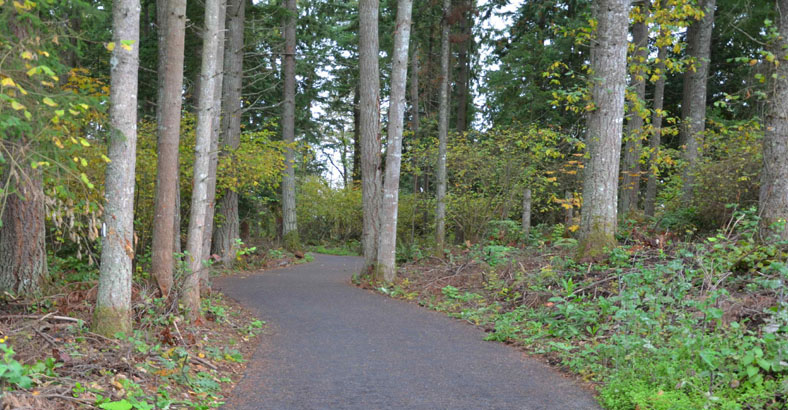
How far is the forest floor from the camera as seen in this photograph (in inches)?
173

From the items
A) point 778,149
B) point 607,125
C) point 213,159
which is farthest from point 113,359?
point 778,149

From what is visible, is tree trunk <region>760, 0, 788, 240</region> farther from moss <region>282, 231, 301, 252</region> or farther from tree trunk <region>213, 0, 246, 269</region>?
moss <region>282, 231, 301, 252</region>

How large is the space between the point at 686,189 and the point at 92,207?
41.2 ft

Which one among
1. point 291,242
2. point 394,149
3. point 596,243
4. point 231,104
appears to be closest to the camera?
point 596,243

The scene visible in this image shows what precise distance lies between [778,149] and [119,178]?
29.1 feet

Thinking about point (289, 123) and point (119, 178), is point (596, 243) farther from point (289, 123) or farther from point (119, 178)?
point (289, 123)

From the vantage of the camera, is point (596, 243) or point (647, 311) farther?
point (596, 243)

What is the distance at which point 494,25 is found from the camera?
25.2 meters

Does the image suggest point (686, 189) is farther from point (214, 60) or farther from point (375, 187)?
point (214, 60)

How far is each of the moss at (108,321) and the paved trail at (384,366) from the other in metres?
1.54

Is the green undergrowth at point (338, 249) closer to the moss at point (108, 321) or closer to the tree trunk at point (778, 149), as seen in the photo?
the tree trunk at point (778, 149)

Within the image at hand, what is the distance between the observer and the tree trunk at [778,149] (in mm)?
8117

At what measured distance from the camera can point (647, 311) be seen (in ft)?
24.7

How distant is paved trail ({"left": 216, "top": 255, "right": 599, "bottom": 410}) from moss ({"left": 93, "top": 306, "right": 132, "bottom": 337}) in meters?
1.54
